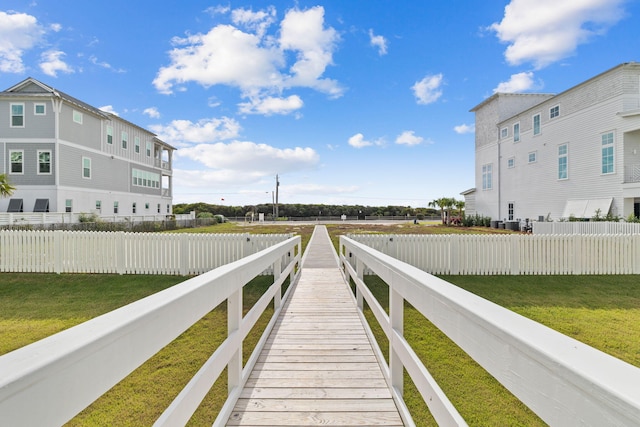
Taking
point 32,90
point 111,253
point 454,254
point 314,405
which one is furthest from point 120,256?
point 32,90

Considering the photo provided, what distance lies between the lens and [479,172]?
29.7 m

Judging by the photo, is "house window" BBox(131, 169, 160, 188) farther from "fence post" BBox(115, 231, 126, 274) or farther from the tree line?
the tree line

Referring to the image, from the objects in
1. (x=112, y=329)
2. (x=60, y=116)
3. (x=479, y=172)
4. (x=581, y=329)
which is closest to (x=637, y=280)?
(x=581, y=329)

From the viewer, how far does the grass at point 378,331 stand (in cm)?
301

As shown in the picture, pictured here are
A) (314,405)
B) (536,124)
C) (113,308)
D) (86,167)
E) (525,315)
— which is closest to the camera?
(314,405)

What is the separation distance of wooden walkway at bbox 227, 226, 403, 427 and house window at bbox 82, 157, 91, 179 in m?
23.2

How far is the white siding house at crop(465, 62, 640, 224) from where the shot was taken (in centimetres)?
1608

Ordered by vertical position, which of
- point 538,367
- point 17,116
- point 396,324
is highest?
point 17,116

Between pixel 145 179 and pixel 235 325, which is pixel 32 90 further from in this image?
pixel 235 325

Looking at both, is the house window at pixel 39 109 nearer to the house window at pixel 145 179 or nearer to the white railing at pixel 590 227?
the house window at pixel 145 179

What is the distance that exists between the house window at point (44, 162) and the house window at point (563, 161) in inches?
1298

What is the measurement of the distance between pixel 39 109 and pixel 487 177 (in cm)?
3483

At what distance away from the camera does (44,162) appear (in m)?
19.0

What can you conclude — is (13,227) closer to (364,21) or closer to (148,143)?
(148,143)
